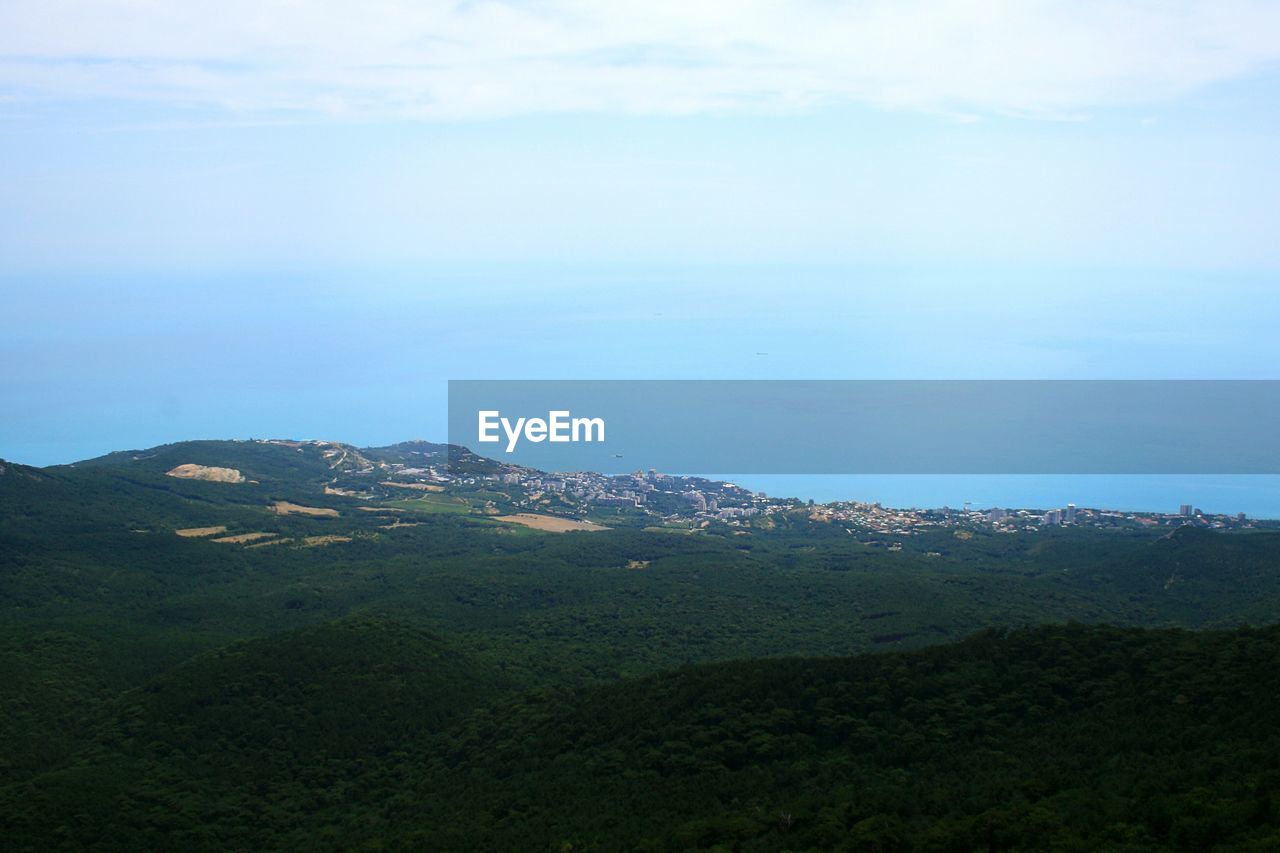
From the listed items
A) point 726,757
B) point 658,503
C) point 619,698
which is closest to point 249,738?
point 619,698

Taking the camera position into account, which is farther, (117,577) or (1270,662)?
(117,577)

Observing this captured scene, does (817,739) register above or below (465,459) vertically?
below

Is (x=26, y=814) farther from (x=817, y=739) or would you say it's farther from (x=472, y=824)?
(x=817, y=739)

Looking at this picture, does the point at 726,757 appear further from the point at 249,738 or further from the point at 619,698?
the point at 249,738

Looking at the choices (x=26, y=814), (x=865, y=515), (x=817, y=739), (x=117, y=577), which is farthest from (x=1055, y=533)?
(x=26, y=814)

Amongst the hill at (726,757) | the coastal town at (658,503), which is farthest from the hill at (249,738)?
the coastal town at (658,503)

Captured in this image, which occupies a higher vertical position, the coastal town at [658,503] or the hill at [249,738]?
the coastal town at [658,503]

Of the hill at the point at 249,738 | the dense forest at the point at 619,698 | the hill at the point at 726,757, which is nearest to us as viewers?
the hill at the point at 726,757

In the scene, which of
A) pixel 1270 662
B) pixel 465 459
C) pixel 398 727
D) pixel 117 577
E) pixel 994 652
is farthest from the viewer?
pixel 465 459

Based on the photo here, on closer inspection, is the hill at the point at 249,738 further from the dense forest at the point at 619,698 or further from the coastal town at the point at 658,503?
the coastal town at the point at 658,503
